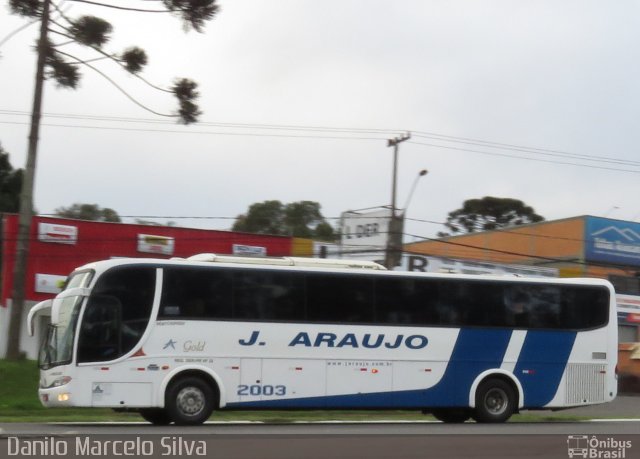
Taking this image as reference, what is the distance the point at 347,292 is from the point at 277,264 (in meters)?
1.42

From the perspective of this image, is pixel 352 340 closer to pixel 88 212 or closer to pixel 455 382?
pixel 455 382

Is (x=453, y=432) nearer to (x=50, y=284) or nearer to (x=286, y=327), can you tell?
(x=286, y=327)

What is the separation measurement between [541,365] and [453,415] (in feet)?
→ 6.76

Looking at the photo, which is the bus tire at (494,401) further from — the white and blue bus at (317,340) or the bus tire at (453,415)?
the bus tire at (453,415)

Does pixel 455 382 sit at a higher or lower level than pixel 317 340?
lower

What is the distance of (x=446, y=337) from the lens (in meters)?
19.6

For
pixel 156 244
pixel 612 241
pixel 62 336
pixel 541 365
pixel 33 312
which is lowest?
pixel 541 365

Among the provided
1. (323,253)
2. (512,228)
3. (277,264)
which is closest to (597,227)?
(512,228)

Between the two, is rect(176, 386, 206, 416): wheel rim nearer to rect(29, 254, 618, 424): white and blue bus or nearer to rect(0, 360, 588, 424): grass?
rect(29, 254, 618, 424): white and blue bus

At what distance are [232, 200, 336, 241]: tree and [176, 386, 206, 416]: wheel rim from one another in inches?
2198

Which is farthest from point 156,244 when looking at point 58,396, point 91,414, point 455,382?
point 58,396

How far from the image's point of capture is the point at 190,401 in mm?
17453

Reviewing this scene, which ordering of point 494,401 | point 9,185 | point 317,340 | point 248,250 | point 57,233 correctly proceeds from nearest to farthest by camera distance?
1. point 317,340
2. point 494,401
3. point 57,233
4. point 248,250
5. point 9,185
